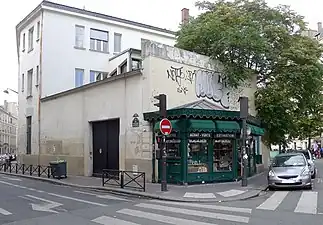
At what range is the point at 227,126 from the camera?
18219mm

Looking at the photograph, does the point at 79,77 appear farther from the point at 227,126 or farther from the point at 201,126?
the point at 201,126

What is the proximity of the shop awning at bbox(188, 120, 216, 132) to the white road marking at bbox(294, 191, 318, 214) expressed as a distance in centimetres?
463

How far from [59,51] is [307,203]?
22629 mm

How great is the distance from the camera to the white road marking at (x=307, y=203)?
1091 cm

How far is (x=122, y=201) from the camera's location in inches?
518

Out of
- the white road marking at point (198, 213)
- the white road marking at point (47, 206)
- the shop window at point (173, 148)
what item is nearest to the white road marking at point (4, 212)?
the white road marking at point (47, 206)

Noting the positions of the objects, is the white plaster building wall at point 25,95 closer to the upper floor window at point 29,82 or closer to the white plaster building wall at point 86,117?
the upper floor window at point 29,82

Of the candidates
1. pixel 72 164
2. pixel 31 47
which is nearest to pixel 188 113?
pixel 72 164

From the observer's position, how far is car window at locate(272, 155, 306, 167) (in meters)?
17.0

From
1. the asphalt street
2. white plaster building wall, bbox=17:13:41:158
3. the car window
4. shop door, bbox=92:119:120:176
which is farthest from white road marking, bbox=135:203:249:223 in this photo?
white plaster building wall, bbox=17:13:41:158

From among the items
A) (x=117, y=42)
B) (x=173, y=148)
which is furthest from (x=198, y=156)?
(x=117, y=42)

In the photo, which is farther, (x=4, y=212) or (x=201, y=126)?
(x=201, y=126)

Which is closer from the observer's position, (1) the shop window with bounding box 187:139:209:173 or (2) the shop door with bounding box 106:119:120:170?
(1) the shop window with bounding box 187:139:209:173

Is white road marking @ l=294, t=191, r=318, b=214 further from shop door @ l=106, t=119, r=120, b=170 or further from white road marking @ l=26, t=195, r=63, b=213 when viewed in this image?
shop door @ l=106, t=119, r=120, b=170
